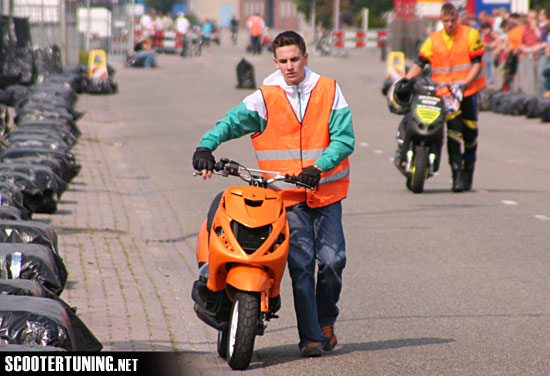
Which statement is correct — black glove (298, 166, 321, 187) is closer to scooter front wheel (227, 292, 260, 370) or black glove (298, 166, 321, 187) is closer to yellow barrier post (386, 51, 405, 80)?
scooter front wheel (227, 292, 260, 370)

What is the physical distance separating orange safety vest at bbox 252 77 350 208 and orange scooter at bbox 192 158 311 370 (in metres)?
0.31

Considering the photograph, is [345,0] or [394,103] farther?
[345,0]

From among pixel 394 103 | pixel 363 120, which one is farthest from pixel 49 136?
pixel 363 120

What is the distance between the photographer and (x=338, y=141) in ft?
18.8

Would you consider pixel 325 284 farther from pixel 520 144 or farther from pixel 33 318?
pixel 520 144

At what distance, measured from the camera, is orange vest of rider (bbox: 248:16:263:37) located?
52506 millimetres

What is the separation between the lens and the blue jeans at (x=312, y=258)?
578cm

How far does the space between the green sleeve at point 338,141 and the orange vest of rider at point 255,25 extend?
47050mm

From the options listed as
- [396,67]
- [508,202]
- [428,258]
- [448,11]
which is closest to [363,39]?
[396,67]

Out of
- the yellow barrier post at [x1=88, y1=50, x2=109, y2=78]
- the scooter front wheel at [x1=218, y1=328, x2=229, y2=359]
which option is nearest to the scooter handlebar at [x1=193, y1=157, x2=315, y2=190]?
the scooter front wheel at [x1=218, y1=328, x2=229, y2=359]

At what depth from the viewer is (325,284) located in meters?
5.89

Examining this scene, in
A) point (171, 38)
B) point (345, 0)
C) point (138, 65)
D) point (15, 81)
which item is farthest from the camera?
point (345, 0)

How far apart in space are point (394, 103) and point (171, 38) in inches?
1749

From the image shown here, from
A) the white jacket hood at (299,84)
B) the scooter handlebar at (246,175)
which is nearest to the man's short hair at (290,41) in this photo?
the white jacket hood at (299,84)
